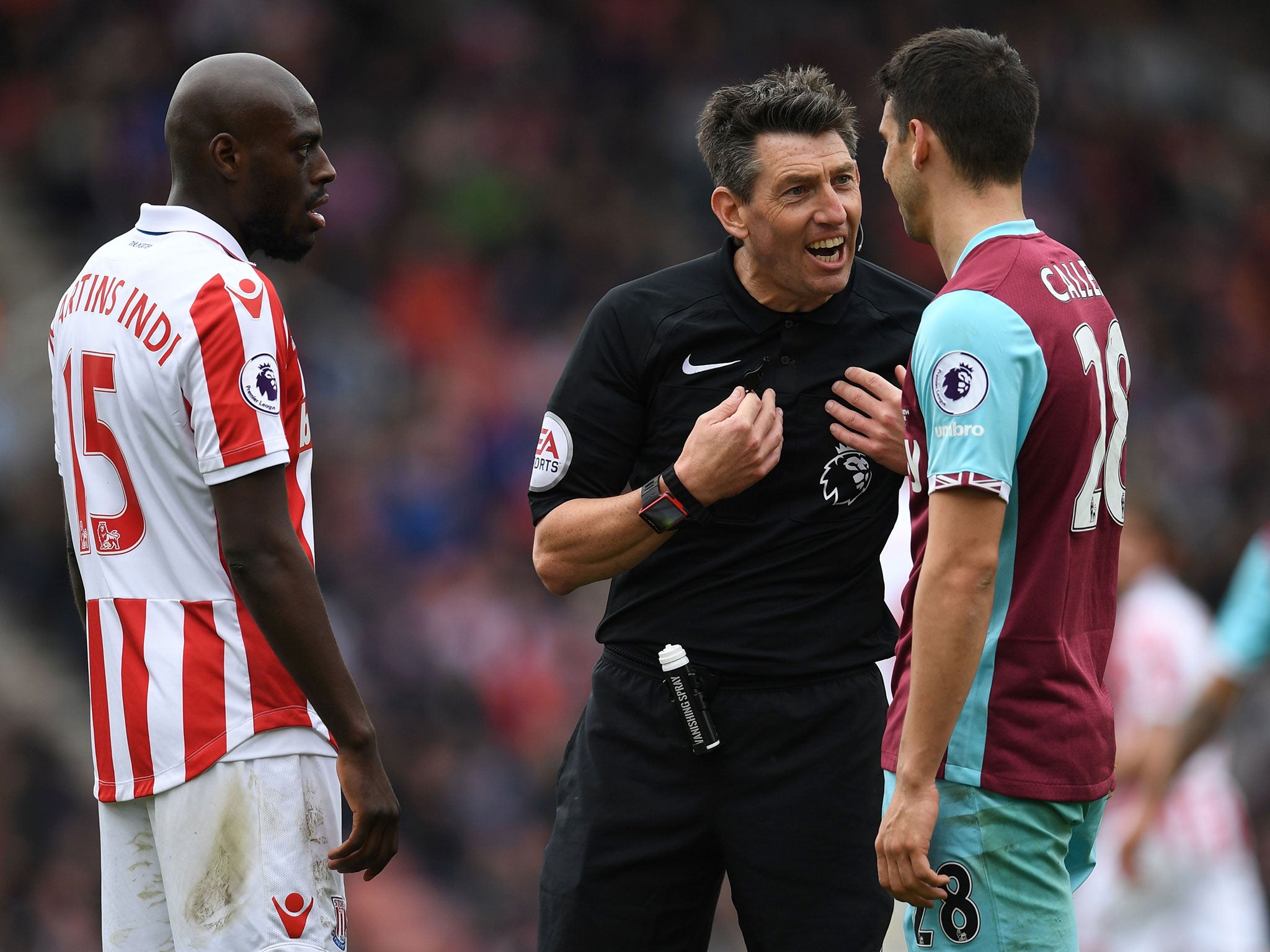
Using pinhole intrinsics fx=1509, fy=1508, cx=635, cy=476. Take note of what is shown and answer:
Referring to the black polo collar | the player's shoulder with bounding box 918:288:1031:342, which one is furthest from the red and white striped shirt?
the player's shoulder with bounding box 918:288:1031:342

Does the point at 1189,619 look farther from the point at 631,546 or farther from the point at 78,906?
the point at 78,906

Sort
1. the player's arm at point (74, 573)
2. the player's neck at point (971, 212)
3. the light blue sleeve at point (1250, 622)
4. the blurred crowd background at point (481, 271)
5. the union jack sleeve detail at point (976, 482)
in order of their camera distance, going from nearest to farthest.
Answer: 1. the union jack sleeve detail at point (976, 482)
2. the player's neck at point (971, 212)
3. the player's arm at point (74, 573)
4. the light blue sleeve at point (1250, 622)
5. the blurred crowd background at point (481, 271)

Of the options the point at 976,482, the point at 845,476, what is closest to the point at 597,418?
the point at 845,476

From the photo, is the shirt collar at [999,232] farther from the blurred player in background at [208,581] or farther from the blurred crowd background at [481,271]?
the blurred crowd background at [481,271]

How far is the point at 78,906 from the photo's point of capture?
815 cm

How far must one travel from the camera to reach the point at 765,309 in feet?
11.8

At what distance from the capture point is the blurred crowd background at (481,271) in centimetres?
920

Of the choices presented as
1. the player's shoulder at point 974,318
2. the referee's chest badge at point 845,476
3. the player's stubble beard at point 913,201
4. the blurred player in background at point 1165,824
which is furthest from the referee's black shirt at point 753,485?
the blurred player in background at point 1165,824

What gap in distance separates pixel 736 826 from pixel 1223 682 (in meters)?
2.91

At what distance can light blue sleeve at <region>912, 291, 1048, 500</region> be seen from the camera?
2.75 m

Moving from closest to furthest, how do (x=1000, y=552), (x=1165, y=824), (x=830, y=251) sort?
1. (x=1000, y=552)
2. (x=830, y=251)
3. (x=1165, y=824)

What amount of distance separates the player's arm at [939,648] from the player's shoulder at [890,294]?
939 mm

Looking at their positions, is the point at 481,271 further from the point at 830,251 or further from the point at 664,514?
the point at 664,514

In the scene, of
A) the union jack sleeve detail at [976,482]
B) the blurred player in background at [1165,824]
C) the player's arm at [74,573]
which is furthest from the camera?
the blurred player in background at [1165,824]
